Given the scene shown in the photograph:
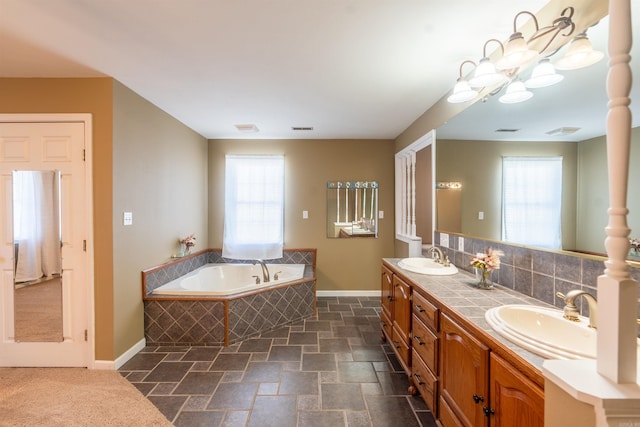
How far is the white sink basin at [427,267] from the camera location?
2187 millimetres

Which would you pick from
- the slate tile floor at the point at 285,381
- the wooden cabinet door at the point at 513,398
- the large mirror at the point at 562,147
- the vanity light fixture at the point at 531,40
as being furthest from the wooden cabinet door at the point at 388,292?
the vanity light fixture at the point at 531,40

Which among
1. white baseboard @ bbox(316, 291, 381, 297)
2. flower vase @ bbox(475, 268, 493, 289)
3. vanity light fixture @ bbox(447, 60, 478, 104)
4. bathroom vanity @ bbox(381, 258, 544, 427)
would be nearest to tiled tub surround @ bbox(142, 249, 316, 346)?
white baseboard @ bbox(316, 291, 381, 297)

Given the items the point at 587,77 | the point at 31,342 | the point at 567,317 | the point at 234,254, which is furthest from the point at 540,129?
the point at 31,342

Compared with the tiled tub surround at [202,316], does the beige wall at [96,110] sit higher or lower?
higher

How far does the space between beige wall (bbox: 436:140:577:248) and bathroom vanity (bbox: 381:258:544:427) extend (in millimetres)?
429

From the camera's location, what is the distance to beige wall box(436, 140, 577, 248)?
142 cm

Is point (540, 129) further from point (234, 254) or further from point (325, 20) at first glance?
point (234, 254)

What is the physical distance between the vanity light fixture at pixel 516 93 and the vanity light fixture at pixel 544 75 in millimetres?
78

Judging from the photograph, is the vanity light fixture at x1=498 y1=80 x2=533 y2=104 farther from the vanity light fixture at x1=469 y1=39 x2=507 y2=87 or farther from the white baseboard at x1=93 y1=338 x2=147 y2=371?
the white baseboard at x1=93 y1=338 x2=147 y2=371

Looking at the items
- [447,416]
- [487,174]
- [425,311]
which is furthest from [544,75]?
[447,416]

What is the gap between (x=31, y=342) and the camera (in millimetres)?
2395

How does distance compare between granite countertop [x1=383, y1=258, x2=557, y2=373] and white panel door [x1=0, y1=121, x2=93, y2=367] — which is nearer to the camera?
granite countertop [x1=383, y1=258, x2=557, y2=373]

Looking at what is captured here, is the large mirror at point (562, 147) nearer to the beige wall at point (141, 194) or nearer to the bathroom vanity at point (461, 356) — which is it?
the bathroom vanity at point (461, 356)

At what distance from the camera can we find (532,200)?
5.42 feet
